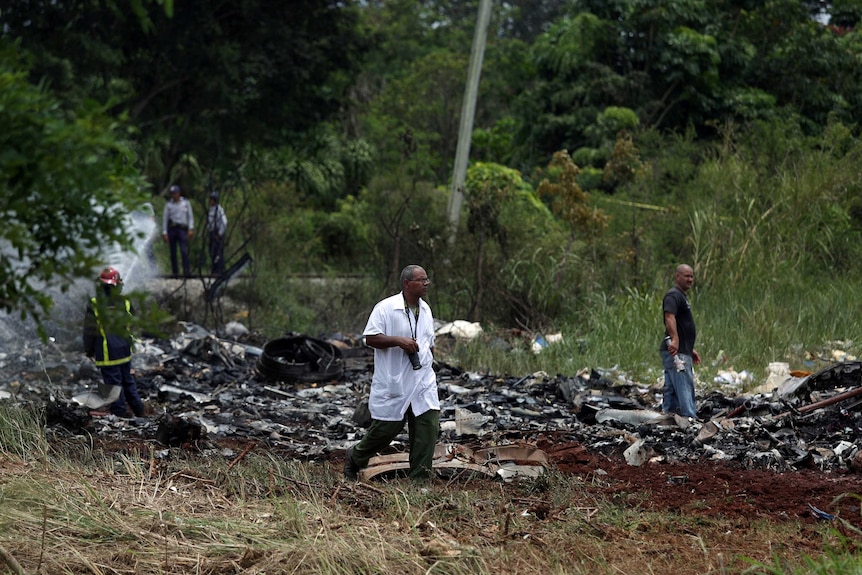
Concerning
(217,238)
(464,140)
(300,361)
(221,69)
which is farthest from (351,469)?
(221,69)

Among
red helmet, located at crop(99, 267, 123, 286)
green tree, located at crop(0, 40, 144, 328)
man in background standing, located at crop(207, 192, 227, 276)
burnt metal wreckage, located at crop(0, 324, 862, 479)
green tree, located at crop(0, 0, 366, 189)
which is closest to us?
green tree, located at crop(0, 40, 144, 328)

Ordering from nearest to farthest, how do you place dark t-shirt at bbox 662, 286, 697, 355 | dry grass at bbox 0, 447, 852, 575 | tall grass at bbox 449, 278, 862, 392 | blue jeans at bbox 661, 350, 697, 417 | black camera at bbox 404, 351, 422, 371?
dry grass at bbox 0, 447, 852, 575
black camera at bbox 404, 351, 422, 371
dark t-shirt at bbox 662, 286, 697, 355
blue jeans at bbox 661, 350, 697, 417
tall grass at bbox 449, 278, 862, 392

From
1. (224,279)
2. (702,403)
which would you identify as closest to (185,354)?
(224,279)

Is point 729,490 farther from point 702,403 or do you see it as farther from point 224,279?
point 224,279

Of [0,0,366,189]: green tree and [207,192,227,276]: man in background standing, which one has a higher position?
[0,0,366,189]: green tree

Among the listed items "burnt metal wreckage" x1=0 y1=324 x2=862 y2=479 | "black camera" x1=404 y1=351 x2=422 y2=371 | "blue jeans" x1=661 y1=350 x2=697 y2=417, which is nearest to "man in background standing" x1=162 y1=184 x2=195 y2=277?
"burnt metal wreckage" x1=0 y1=324 x2=862 y2=479

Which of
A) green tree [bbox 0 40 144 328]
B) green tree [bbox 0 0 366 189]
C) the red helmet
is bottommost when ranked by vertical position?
the red helmet

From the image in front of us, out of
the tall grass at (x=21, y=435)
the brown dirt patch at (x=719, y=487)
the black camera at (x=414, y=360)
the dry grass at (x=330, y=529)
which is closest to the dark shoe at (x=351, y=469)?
the dry grass at (x=330, y=529)

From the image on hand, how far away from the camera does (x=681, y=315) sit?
1078 centimetres

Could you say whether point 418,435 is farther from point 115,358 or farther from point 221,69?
point 221,69

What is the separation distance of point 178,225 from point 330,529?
14.2m

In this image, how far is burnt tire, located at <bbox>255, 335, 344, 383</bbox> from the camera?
14.1 m

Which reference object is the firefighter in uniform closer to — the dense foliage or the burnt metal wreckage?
the burnt metal wreckage

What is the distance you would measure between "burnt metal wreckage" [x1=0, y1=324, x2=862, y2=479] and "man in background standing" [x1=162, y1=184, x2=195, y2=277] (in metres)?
3.97
